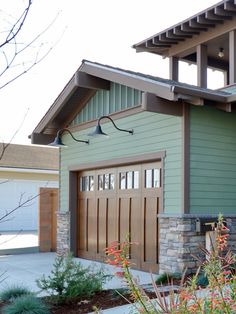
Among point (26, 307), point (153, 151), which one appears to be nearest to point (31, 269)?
point (153, 151)

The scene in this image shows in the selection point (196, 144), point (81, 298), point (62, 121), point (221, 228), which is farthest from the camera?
point (62, 121)

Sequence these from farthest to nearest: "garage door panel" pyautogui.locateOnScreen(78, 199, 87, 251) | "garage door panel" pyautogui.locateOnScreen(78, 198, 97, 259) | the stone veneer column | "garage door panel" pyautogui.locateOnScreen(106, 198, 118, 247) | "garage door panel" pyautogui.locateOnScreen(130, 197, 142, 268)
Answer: the stone veneer column
"garage door panel" pyautogui.locateOnScreen(78, 199, 87, 251)
"garage door panel" pyautogui.locateOnScreen(78, 198, 97, 259)
"garage door panel" pyautogui.locateOnScreen(106, 198, 118, 247)
"garage door panel" pyautogui.locateOnScreen(130, 197, 142, 268)

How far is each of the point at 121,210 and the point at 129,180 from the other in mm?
755

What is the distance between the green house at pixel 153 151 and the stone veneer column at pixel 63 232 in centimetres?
3

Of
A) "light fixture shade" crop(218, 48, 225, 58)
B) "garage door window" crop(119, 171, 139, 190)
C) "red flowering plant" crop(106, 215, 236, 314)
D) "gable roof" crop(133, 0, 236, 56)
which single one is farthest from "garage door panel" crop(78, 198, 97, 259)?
"red flowering plant" crop(106, 215, 236, 314)

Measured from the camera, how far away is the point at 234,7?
9844 mm

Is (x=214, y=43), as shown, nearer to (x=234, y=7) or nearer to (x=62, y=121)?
(x=234, y=7)

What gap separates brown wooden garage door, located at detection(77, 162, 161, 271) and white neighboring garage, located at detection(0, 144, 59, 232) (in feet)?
33.2

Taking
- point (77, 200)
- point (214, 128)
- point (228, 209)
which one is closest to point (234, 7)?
point (214, 128)

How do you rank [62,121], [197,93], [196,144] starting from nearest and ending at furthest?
1. [197,93]
2. [196,144]
3. [62,121]

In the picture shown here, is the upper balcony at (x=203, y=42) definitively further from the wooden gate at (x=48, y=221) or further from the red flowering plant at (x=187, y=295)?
the red flowering plant at (x=187, y=295)

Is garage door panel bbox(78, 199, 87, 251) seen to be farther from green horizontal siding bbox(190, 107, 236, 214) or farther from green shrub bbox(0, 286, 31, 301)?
green shrub bbox(0, 286, 31, 301)

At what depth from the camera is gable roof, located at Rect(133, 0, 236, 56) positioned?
10.0 m

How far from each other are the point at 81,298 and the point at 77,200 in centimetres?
594
